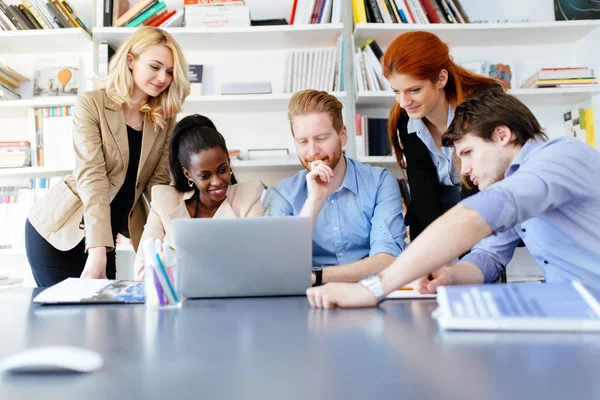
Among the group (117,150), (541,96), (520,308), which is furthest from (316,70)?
(520,308)

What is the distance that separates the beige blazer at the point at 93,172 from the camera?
1.88m

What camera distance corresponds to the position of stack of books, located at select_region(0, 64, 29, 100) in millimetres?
2920

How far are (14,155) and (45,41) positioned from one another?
66 centimetres

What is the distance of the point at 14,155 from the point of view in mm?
2896

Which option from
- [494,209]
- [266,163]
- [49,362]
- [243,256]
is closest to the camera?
[49,362]

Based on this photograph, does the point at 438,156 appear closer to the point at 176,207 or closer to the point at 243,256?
the point at 176,207

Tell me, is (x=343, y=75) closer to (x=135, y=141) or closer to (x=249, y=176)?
(x=249, y=176)

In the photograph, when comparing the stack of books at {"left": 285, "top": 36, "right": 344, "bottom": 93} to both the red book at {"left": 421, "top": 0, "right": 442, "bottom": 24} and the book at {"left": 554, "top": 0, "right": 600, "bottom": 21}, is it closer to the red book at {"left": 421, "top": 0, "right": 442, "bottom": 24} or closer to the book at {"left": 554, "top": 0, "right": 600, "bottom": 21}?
the red book at {"left": 421, "top": 0, "right": 442, "bottom": 24}

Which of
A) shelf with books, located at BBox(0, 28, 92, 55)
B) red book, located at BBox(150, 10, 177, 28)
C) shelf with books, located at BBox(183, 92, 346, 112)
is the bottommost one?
shelf with books, located at BBox(183, 92, 346, 112)

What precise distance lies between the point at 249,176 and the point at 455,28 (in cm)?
137

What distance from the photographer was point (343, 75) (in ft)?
9.48

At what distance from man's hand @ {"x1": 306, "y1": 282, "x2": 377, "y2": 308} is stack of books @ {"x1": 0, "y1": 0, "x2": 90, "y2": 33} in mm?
2539

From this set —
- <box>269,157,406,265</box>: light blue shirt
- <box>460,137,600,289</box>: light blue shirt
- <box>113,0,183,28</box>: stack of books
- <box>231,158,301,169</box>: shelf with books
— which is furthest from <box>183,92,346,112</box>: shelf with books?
<box>460,137,600,289</box>: light blue shirt

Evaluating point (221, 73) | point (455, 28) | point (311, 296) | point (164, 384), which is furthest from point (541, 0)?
point (164, 384)
